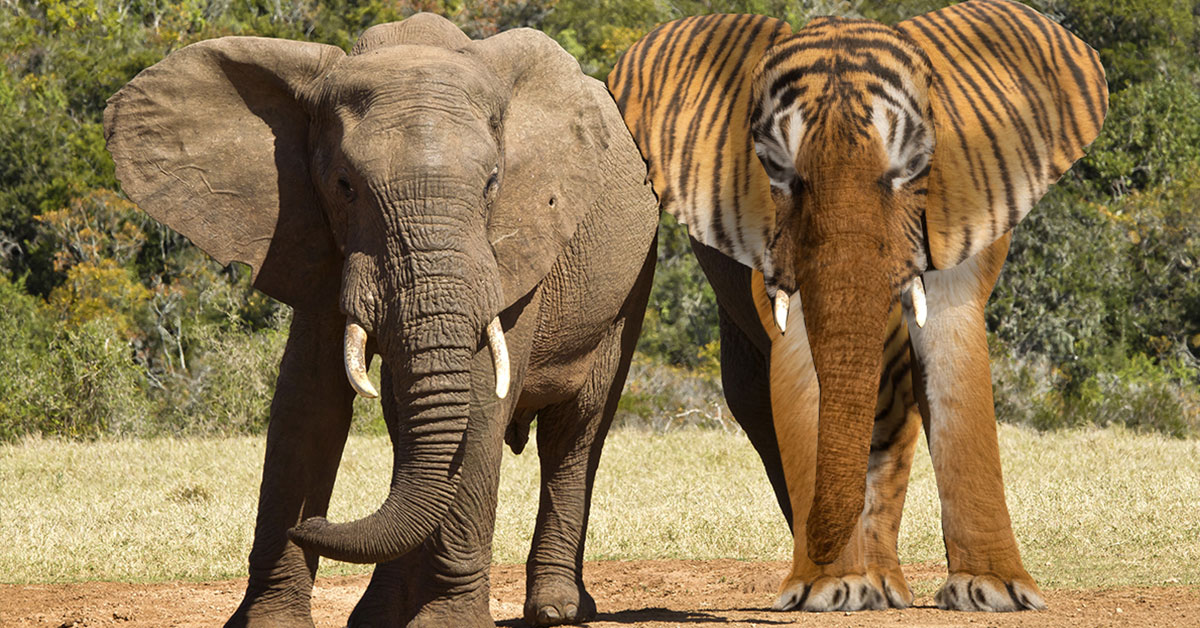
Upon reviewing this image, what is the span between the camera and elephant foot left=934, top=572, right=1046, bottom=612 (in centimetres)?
614

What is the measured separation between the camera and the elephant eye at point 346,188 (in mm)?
5047

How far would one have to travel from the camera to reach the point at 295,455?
5516 mm

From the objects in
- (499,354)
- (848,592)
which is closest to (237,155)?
(499,354)

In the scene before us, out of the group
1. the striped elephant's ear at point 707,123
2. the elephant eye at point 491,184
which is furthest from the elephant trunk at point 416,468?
the striped elephant's ear at point 707,123

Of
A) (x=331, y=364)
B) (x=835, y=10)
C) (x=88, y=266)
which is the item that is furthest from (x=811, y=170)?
(x=835, y=10)

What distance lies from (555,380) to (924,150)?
1843 millimetres

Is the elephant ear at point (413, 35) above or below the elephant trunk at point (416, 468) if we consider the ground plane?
above

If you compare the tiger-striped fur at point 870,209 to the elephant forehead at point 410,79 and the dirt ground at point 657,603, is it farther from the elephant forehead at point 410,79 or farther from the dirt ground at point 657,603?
the elephant forehead at point 410,79

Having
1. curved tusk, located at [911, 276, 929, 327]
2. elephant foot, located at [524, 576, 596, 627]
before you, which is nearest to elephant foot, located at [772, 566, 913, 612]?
elephant foot, located at [524, 576, 596, 627]

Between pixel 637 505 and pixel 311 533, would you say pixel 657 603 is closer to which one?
pixel 311 533

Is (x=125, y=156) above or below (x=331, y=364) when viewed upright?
above

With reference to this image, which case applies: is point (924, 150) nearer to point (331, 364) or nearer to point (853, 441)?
point (853, 441)

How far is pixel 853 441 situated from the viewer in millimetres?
5047

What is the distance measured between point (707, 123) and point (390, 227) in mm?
1555
